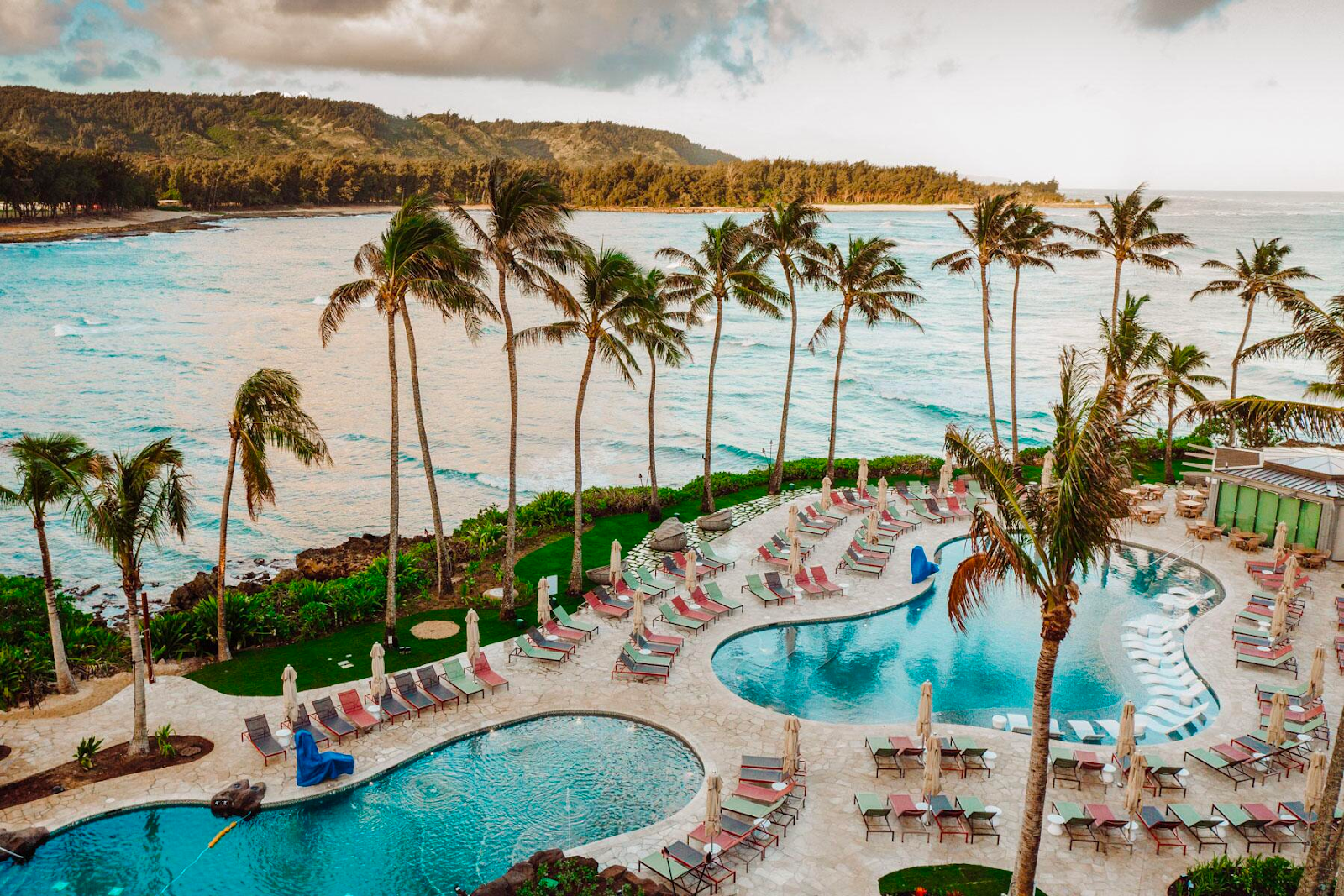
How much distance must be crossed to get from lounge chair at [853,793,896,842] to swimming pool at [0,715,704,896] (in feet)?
9.55

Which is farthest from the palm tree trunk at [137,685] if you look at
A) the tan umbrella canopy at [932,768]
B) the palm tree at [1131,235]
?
the palm tree at [1131,235]

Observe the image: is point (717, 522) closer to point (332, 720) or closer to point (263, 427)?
point (263, 427)

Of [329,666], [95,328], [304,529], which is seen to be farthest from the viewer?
[95,328]

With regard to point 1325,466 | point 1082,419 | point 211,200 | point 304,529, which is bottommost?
point 304,529

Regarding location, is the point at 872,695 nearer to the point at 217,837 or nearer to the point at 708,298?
the point at 217,837

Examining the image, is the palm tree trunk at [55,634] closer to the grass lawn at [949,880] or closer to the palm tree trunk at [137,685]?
the palm tree trunk at [137,685]

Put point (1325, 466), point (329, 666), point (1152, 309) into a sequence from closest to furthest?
point (329, 666), point (1325, 466), point (1152, 309)

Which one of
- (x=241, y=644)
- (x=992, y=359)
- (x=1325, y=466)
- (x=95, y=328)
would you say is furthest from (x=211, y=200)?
(x=1325, y=466)

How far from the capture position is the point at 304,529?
1415 inches

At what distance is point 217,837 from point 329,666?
588 centimetres

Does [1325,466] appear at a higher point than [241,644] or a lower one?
higher

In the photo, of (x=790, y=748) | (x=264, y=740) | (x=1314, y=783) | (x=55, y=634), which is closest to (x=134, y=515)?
(x=264, y=740)

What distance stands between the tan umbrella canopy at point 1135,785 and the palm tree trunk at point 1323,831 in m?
3.02

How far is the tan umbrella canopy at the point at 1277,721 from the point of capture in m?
15.2
